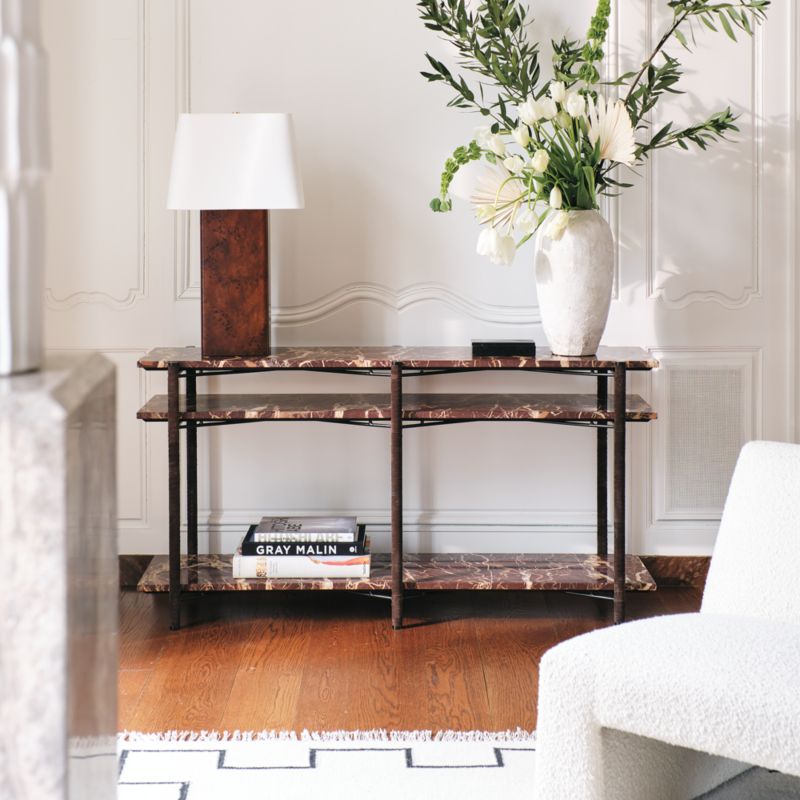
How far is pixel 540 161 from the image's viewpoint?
2773 mm

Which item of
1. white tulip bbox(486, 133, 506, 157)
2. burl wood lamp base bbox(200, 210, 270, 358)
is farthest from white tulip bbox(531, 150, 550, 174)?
burl wood lamp base bbox(200, 210, 270, 358)

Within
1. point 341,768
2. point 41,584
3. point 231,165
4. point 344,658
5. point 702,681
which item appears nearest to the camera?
point 41,584

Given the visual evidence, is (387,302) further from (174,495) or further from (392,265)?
(174,495)

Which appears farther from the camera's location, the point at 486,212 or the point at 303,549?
the point at 303,549

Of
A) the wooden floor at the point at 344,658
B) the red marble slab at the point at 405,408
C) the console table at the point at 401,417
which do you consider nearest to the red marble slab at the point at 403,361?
the console table at the point at 401,417

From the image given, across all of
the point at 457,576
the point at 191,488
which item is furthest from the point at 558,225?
the point at 191,488

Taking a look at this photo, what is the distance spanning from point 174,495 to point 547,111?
1.38m

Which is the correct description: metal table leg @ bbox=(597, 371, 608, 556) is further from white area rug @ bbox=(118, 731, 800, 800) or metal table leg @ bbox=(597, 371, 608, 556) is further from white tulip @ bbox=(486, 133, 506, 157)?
white area rug @ bbox=(118, 731, 800, 800)

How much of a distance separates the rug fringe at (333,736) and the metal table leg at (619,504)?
0.74m

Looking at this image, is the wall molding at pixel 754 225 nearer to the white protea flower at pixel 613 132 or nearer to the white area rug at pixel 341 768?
the white protea flower at pixel 613 132

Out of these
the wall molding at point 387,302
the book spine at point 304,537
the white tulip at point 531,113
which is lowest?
the book spine at point 304,537

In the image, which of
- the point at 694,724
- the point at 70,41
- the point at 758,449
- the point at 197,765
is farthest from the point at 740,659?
the point at 70,41

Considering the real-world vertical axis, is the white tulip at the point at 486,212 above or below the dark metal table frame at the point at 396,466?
above

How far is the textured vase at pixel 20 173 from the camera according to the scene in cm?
76
